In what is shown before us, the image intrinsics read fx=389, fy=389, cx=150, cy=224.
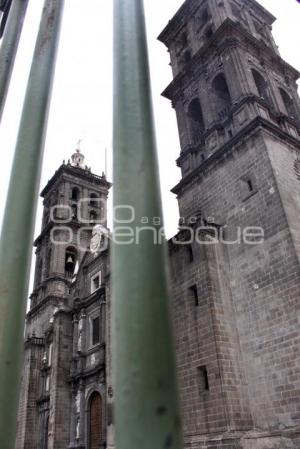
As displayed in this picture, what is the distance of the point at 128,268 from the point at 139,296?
0.45 feet

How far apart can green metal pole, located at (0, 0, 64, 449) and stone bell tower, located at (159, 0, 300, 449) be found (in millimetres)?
9965

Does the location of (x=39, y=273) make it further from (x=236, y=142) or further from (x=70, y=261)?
(x=236, y=142)

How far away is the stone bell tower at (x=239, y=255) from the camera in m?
11.3

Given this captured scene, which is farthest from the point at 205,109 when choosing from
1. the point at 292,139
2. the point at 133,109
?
the point at 133,109

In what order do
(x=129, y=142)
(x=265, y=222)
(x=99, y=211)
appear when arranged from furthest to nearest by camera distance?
(x=99, y=211) < (x=265, y=222) < (x=129, y=142)

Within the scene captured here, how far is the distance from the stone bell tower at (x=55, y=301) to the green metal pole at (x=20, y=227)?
19281 millimetres

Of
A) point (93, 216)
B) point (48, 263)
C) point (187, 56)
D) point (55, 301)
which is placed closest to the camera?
point (187, 56)

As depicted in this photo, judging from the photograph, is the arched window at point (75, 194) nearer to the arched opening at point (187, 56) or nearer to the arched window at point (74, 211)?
the arched window at point (74, 211)

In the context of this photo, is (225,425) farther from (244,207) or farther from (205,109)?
(205,109)

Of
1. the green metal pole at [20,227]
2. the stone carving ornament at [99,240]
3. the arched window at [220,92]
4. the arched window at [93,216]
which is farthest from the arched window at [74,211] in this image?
the green metal pole at [20,227]

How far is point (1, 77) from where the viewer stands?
3.98 m

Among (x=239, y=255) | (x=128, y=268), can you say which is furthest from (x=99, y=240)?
(x=128, y=268)

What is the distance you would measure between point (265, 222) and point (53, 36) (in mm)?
10935

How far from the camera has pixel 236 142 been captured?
51.3ft
